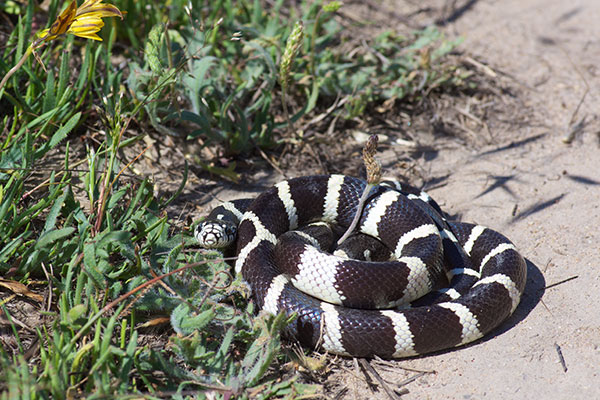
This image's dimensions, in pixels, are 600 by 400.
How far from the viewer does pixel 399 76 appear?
646cm

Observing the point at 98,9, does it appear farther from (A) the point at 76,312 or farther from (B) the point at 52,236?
(A) the point at 76,312

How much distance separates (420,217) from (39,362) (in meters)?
2.72

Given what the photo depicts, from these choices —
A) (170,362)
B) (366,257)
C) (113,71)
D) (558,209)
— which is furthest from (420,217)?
(113,71)

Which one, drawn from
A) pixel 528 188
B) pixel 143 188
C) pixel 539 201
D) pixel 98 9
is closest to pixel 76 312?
pixel 143 188

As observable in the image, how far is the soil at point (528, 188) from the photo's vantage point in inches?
142

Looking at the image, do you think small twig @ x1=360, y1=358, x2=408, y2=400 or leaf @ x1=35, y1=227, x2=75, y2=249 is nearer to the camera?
small twig @ x1=360, y1=358, x2=408, y2=400

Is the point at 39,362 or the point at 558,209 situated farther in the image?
the point at 558,209

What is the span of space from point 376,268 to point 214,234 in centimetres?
116

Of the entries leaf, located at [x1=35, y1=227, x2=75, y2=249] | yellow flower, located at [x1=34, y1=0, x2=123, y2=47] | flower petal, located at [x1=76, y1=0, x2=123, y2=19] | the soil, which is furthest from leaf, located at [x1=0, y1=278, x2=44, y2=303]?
the soil

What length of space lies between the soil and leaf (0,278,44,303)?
1843 mm

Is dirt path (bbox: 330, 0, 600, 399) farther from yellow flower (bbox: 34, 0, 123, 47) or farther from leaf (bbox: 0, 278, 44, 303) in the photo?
yellow flower (bbox: 34, 0, 123, 47)

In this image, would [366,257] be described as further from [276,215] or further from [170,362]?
[170,362]

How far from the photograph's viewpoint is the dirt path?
359cm

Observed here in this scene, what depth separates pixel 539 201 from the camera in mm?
5246
